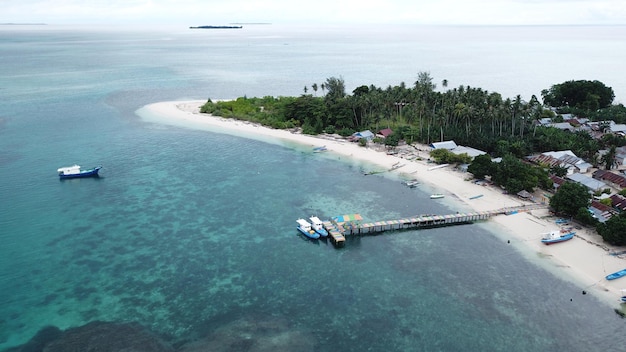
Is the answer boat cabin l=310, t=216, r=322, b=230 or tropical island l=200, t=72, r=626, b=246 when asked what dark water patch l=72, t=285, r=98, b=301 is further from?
tropical island l=200, t=72, r=626, b=246

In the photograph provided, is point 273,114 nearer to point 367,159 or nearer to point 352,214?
point 367,159

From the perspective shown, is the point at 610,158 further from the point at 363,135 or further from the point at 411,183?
the point at 363,135

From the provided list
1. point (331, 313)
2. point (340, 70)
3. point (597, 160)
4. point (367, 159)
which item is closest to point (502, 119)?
point (597, 160)

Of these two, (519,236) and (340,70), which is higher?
(340,70)

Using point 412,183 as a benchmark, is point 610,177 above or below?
above

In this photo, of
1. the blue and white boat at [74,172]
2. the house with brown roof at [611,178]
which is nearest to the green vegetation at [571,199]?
the house with brown roof at [611,178]

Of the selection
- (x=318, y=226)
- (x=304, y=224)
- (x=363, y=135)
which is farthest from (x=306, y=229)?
(x=363, y=135)
